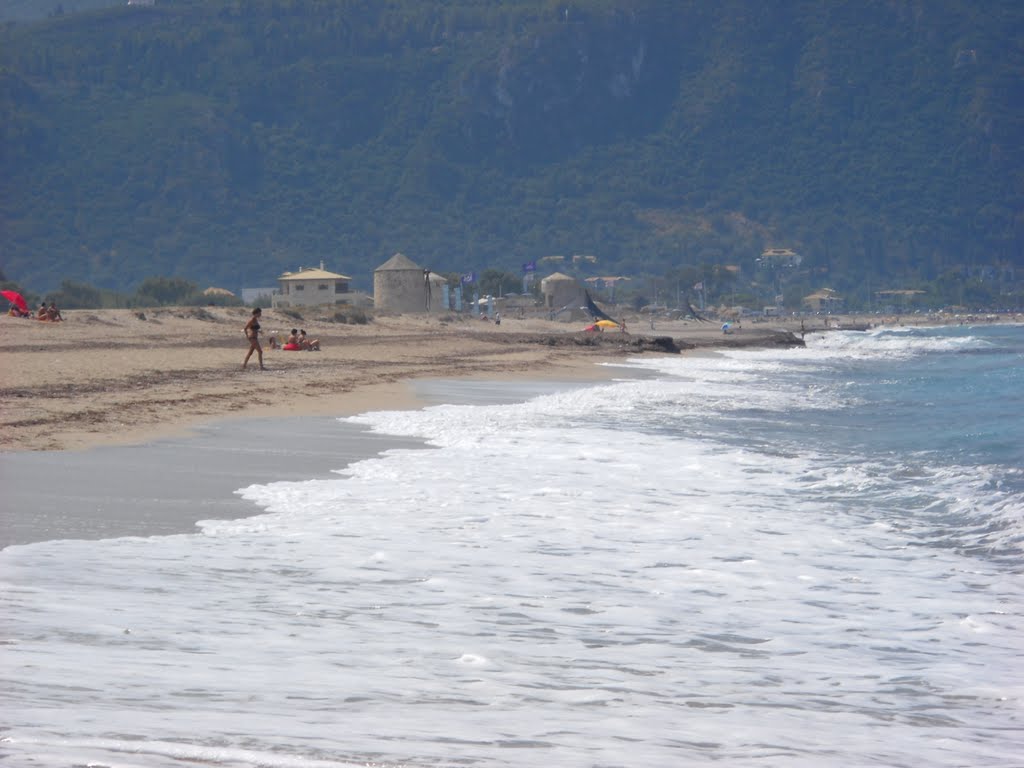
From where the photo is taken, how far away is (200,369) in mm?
22281

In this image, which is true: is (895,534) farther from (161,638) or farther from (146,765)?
(146,765)

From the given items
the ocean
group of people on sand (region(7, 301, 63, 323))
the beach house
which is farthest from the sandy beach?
the beach house

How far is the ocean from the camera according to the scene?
13.6 ft

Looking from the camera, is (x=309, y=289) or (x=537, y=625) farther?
(x=309, y=289)

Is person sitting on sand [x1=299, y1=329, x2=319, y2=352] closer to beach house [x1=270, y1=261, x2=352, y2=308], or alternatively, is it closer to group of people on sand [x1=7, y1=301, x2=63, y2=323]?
group of people on sand [x1=7, y1=301, x2=63, y2=323]

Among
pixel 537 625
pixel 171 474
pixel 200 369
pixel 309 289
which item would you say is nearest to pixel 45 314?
pixel 200 369

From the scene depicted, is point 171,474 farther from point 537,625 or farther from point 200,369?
point 200,369

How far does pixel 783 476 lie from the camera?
1159 centimetres

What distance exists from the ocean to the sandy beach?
3850mm

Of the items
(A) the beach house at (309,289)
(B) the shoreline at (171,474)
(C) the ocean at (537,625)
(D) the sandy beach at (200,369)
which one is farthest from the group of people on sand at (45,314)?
(A) the beach house at (309,289)

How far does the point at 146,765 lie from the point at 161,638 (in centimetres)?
162

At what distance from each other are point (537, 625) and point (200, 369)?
17.5 m

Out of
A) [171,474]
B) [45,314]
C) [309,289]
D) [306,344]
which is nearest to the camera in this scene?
[171,474]

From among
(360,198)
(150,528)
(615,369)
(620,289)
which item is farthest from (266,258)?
(150,528)
